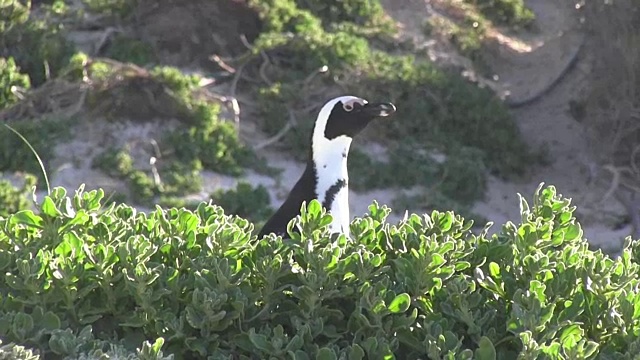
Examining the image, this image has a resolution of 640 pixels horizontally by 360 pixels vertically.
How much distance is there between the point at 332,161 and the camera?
5340 mm

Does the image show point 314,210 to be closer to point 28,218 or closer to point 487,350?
point 487,350

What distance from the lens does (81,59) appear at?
8961 mm

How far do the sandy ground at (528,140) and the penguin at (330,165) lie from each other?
2921 mm

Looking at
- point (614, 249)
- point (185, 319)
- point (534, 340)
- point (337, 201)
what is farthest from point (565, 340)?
point (614, 249)

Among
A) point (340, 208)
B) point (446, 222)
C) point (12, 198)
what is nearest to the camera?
point (446, 222)

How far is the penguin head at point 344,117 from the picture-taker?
5410 mm

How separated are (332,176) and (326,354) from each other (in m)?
2.29

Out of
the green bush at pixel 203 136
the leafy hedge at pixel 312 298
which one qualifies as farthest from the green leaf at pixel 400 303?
the green bush at pixel 203 136

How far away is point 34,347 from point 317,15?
837cm

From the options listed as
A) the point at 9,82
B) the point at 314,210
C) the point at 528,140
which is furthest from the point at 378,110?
the point at 528,140

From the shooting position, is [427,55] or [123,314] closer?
[123,314]

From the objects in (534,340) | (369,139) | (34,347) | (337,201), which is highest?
(534,340)

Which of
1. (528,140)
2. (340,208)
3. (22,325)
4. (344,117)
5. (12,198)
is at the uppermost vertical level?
(22,325)

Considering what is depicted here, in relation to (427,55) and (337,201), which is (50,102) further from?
(337,201)
